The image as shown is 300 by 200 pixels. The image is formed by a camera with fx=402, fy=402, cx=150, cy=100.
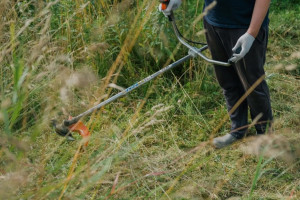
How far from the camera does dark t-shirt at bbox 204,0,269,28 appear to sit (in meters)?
2.23

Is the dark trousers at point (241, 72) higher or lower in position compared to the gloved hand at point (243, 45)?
lower

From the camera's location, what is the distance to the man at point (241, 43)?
2.15 metres

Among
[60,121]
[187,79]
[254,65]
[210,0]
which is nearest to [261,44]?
[254,65]

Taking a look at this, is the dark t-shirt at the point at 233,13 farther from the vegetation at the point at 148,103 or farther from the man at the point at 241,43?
the vegetation at the point at 148,103

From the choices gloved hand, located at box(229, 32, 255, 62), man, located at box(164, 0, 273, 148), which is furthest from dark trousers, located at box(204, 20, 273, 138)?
gloved hand, located at box(229, 32, 255, 62)

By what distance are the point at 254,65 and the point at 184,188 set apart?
0.81 meters

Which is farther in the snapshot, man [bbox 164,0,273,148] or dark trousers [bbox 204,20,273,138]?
dark trousers [bbox 204,20,273,138]

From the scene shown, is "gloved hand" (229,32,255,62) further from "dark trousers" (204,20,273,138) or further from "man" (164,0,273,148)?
"dark trousers" (204,20,273,138)

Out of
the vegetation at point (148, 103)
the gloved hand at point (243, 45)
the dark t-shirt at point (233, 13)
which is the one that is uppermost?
the dark t-shirt at point (233, 13)

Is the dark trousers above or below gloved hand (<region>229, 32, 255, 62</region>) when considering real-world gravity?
below

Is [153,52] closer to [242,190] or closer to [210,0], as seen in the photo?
[210,0]

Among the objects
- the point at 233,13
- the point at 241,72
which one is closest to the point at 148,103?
the point at 241,72

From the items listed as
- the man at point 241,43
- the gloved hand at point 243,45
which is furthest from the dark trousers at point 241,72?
the gloved hand at point 243,45

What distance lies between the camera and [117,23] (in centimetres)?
340
